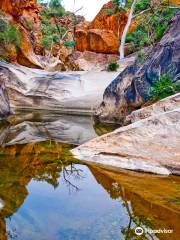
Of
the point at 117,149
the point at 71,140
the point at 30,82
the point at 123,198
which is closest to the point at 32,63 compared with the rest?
the point at 30,82

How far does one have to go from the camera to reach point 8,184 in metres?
5.60

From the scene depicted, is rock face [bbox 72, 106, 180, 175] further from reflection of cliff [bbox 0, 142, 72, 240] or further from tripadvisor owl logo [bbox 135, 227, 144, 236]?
Answer: tripadvisor owl logo [bbox 135, 227, 144, 236]

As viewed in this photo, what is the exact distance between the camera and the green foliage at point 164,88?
36.5 ft

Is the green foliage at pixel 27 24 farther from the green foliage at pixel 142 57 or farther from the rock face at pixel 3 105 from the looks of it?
the green foliage at pixel 142 57

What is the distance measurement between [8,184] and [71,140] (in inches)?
204

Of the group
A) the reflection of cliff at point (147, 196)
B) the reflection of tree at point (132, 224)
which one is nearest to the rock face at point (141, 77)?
the reflection of cliff at point (147, 196)

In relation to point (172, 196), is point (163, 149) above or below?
above

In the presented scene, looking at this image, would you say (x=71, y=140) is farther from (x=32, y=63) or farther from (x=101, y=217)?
(x=32, y=63)

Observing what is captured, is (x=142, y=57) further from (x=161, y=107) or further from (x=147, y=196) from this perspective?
(x=147, y=196)

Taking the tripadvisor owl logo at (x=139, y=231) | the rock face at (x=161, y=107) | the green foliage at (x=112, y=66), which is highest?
the green foliage at (x=112, y=66)

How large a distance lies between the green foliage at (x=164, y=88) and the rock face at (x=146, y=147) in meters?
4.15

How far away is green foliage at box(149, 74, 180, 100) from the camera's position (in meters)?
11.1

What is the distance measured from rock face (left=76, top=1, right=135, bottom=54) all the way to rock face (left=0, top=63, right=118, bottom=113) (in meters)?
17.7

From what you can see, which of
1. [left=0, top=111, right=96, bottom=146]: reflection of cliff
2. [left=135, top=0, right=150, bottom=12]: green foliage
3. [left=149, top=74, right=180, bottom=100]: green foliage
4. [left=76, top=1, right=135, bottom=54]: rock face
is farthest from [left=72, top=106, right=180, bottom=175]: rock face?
[left=76, top=1, right=135, bottom=54]: rock face
